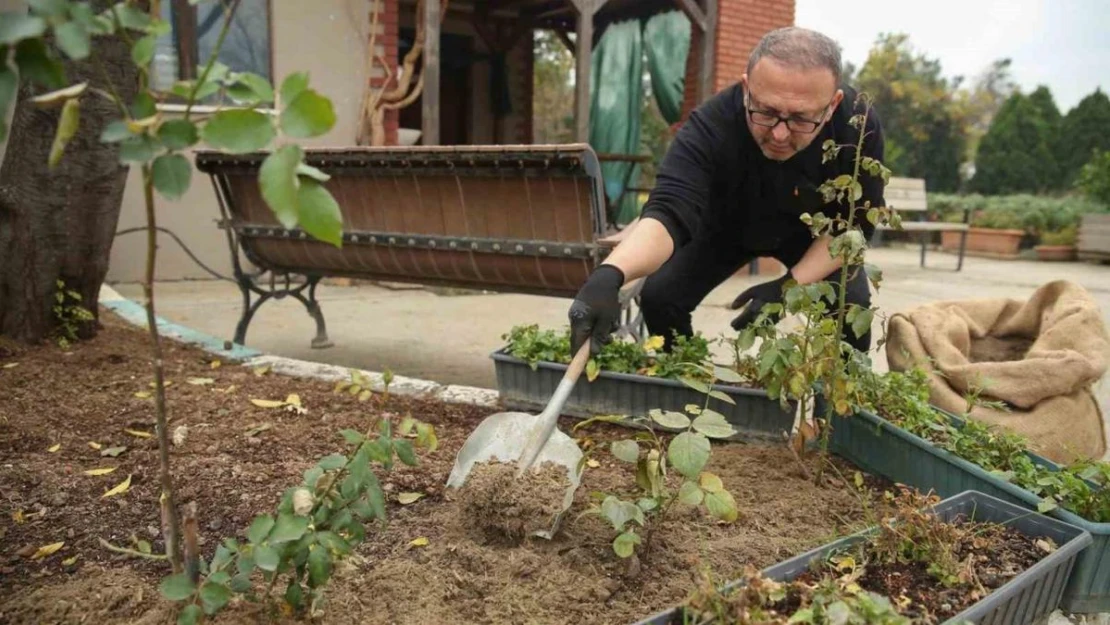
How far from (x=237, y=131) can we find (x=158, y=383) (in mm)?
439

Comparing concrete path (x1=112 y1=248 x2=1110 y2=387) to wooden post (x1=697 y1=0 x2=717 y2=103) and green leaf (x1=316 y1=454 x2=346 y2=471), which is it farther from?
green leaf (x1=316 y1=454 x2=346 y2=471)

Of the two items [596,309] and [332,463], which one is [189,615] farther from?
[596,309]

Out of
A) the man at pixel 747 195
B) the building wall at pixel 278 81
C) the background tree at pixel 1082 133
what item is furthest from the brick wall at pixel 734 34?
the background tree at pixel 1082 133

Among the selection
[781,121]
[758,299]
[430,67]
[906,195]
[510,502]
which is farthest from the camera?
[906,195]

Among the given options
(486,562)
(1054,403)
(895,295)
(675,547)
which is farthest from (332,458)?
(895,295)

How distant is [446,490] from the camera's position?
6.98ft

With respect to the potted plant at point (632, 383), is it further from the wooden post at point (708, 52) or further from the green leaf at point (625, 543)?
the wooden post at point (708, 52)

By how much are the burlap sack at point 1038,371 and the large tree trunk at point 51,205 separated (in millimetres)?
2906

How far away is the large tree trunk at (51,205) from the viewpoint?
9.62ft

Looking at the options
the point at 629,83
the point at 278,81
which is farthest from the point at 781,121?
the point at 629,83

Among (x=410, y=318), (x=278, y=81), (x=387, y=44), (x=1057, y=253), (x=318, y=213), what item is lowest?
(x=410, y=318)

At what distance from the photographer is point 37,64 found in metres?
0.93

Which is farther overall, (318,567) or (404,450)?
(404,450)

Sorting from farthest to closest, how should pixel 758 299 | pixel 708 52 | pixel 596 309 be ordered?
pixel 708 52 → pixel 758 299 → pixel 596 309
